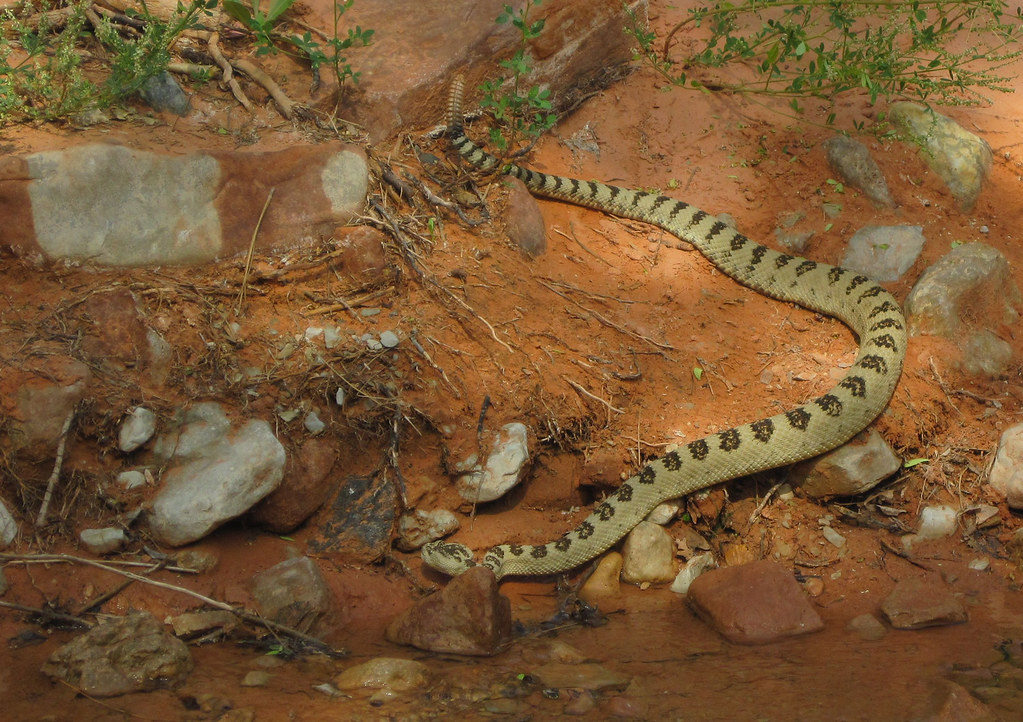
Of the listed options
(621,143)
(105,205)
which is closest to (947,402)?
(621,143)

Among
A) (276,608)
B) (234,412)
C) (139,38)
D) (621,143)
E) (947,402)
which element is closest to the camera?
(276,608)

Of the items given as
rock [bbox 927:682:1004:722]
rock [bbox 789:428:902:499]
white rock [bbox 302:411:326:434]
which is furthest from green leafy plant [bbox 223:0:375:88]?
rock [bbox 927:682:1004:722]

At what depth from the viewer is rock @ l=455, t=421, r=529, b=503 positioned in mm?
4828

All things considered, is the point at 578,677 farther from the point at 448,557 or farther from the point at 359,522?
the point at 359,522

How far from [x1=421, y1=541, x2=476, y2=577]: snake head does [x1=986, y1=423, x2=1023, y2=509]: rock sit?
3106mm

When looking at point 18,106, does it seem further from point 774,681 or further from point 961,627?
point 961,627

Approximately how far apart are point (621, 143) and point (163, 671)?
18.2 ft

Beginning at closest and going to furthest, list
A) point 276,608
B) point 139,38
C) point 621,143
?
point 276,608, point 139,38, point 621,143

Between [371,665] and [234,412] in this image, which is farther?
[234,412]

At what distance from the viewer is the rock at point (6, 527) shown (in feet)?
12.8

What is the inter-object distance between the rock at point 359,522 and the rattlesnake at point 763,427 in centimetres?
28

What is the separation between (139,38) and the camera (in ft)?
18.8

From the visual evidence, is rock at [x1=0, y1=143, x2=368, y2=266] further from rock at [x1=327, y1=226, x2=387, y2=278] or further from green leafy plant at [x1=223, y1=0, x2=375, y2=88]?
green leafy plant at [x1=223, y1=0, x2=375, y2=88]

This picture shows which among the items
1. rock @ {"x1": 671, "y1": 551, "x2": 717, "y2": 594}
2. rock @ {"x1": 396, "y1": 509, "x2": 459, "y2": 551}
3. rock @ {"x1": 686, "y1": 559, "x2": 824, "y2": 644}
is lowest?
rock @ {"x1": 671, "y1": 551, "x2": 717, "y2": 594}
